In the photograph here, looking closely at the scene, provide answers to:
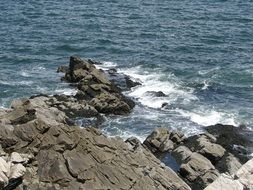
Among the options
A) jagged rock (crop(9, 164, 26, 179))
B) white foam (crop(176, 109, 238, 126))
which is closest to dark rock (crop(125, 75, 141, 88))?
white foam (crop(176, 109, 238, 126))

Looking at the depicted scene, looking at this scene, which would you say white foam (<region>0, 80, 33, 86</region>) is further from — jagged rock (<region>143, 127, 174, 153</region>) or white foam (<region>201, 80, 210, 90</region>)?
jagged rock (<region>143, 127, 174, 153</region>)

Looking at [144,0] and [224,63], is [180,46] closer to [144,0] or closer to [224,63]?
[224,63]

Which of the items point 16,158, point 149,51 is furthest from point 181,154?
point 149,51

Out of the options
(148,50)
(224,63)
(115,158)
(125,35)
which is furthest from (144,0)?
(115,158)

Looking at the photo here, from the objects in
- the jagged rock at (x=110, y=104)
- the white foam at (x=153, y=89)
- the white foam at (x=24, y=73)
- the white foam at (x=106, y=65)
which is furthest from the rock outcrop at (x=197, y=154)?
the white foam at (x=24, y=73)

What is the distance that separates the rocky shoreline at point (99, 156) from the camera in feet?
124

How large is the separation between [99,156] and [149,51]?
44075 millimetres

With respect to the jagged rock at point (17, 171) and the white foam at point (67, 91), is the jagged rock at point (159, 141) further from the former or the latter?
the jagged rock at point (17, 171)

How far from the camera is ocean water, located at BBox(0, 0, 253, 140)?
6134 centimetres

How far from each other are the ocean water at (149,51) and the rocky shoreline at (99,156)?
5431mm

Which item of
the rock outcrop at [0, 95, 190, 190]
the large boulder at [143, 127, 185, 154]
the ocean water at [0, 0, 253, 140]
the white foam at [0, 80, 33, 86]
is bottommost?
the ocean water at [0, 0, 253, 140]

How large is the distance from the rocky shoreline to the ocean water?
5431 millimetres

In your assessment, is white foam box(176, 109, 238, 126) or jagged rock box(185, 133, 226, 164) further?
white foam box(176, 109, 238, 126)

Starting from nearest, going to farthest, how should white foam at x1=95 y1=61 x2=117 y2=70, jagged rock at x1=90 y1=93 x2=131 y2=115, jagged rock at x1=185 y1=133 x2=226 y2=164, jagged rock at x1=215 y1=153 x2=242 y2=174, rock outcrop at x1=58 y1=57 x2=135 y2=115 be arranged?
jagged rock at x1=215 y1=153 x2=242 y2=174 < jagged rock at x1=185 y1=133 x2=226 y2=164 < jagged rock at x1=90 y1=93 x2=131 y2=115 < rock outcrop at x1=58 y1=57 x2=135 y2=115 < white foam at x1=95 y1=61 x2=117 y2=70
